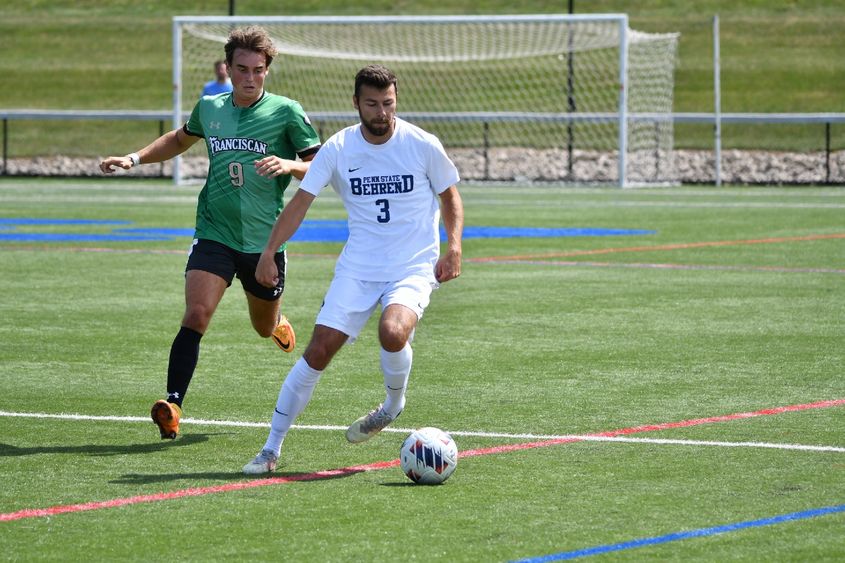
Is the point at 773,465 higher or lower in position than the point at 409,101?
lower

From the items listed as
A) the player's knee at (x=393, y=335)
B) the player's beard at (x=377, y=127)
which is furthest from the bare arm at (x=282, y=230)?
the player's knee at (x=393, y=335)

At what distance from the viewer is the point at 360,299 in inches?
307

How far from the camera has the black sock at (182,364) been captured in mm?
8507

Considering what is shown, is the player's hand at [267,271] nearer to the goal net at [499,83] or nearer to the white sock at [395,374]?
the white sock at [395,374]

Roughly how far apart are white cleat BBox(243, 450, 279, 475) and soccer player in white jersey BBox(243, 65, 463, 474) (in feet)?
0.78

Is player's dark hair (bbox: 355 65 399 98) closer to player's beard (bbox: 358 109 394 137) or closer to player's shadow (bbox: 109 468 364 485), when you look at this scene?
player's beard (bbox: 358 109 394 137)

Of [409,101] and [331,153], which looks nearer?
[331,153]

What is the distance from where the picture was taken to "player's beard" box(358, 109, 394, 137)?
7.79 m

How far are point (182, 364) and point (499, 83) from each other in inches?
1397

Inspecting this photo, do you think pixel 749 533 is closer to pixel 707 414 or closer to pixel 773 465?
pixel 773 465

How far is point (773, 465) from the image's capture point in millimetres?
7461

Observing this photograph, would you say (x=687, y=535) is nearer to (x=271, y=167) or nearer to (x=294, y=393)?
(x=294, y=393)

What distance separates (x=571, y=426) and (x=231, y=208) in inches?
91.9

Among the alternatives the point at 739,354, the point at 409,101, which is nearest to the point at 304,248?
the point at 739,354
